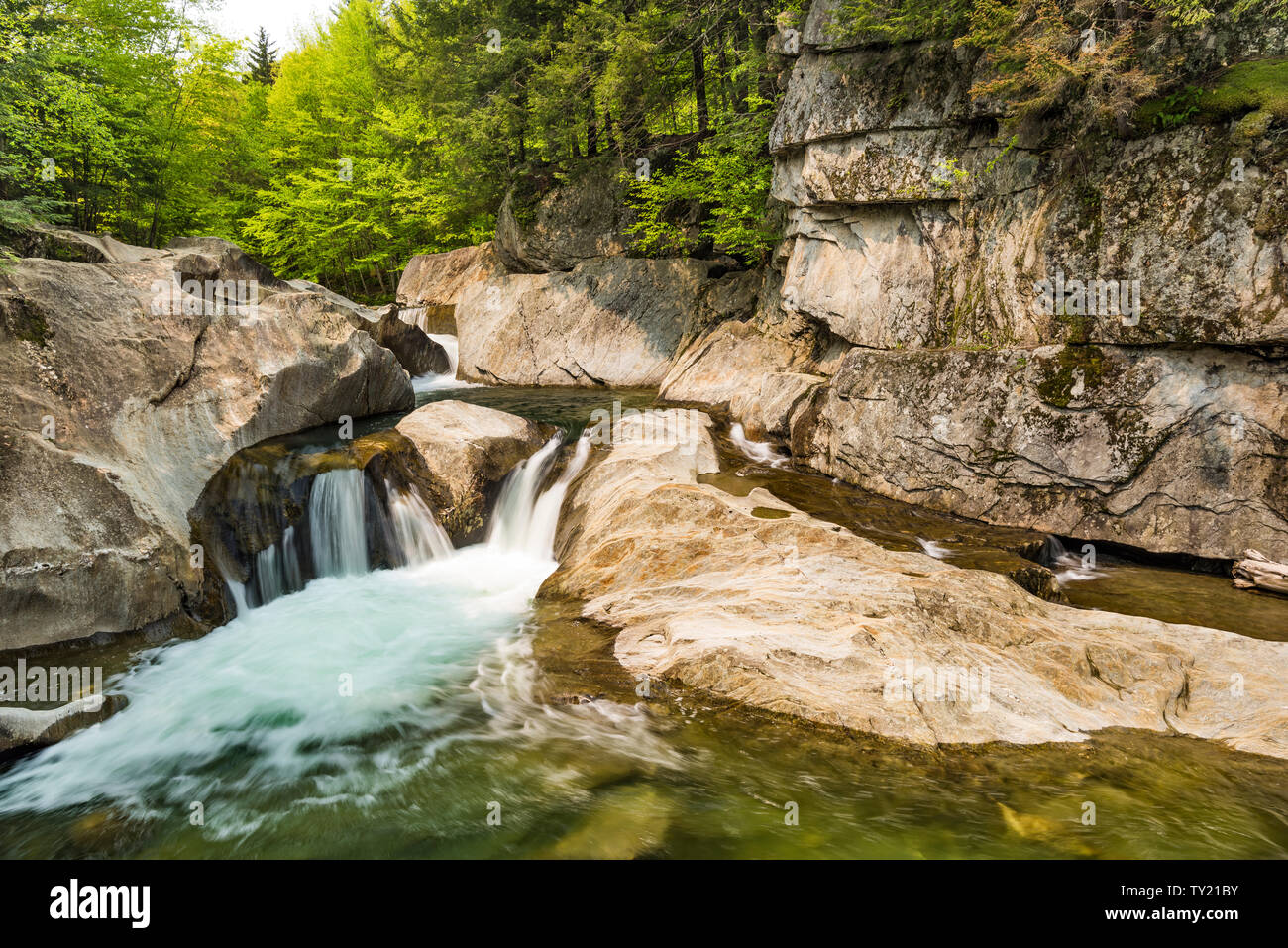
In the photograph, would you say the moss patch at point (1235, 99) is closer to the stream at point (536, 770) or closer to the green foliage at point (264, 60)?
the stream at point (536, 770)

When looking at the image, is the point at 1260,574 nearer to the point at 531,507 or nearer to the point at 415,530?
the point at 531,507

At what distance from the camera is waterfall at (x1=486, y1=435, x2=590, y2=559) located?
10867 mm

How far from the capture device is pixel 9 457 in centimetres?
704

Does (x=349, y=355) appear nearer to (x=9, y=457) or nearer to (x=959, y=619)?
(x=9, y=457)

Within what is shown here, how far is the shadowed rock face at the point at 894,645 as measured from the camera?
5.69m

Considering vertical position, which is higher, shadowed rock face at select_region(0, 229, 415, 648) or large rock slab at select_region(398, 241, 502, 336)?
large rock slab at select_region(398, 241, 502, 336)

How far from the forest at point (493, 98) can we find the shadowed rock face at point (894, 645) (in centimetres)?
707

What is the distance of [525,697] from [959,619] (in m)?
4.43

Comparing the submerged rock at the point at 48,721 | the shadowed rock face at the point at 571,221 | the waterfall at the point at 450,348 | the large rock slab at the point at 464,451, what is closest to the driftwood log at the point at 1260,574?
the large rock slab at the point at 464,451

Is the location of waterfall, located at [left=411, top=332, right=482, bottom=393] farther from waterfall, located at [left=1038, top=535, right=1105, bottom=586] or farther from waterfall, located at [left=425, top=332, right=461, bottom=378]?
waterfall, located at [left=1038, top=535, right=1105, bottom=586]

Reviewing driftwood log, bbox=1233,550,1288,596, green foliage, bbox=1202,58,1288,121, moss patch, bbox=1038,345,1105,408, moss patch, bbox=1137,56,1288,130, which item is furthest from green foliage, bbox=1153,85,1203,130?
driftwood log, bbox=1233,550,1288,596

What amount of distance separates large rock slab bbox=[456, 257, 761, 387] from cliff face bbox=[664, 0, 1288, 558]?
492 cm

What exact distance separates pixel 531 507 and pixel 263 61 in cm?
4666
